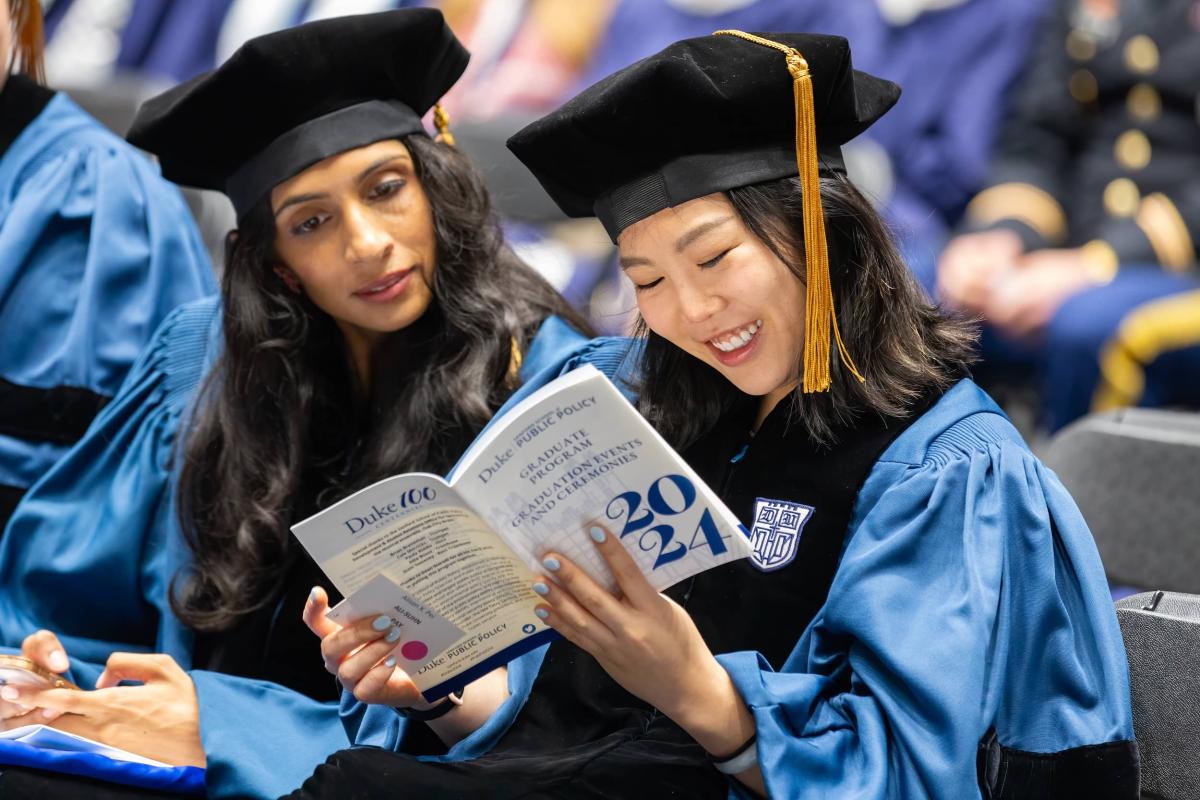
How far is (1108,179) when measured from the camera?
10.8 feet

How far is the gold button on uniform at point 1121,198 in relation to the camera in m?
3.19

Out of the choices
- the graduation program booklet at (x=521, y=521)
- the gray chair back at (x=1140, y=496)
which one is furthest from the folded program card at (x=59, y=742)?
the gray chair back at (x=1140, y=496)

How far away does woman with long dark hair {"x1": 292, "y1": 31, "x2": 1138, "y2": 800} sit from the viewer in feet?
4.00

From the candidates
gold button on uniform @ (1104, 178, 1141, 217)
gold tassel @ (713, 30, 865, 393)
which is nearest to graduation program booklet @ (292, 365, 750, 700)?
gold tassel @ (713, 30, 865, 393)

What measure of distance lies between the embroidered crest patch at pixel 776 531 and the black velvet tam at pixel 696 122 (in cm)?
33

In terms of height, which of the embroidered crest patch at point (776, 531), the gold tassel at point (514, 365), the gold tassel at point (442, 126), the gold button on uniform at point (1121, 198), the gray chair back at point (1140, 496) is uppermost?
the gold tassel at point (442, 126)

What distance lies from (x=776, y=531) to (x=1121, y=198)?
7.11ft

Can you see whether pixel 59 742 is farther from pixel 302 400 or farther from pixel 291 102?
pixel 291 102

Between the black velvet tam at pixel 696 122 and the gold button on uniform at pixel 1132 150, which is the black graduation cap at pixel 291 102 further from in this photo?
the gold button on uniform at pixel 1132 150

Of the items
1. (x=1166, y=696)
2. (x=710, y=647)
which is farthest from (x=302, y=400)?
(x=1166, y=696)

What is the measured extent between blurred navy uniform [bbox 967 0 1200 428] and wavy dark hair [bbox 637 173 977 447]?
1452 mm

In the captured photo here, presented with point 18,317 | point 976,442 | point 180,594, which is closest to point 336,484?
point 180,594

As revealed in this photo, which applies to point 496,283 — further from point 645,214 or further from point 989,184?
point 989,184

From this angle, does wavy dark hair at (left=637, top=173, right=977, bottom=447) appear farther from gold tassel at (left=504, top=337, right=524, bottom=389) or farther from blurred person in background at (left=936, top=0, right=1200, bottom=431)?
blurred person in background at (left=936, top=0, right=1200, bottom=431)
